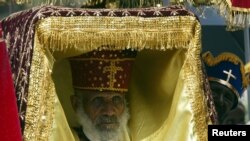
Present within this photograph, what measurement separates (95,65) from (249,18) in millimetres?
662

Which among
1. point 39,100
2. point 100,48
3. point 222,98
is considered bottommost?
point 222,98

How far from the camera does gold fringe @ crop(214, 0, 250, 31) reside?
2.43m

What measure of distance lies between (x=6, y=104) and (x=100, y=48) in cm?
55

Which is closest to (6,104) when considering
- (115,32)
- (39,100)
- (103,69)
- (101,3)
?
(39,100)

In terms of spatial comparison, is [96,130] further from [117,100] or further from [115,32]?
[115,32]

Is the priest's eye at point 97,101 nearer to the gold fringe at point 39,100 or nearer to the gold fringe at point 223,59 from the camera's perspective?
the gold fringe at point 39,100

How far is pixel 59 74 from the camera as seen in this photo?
8.27 feet

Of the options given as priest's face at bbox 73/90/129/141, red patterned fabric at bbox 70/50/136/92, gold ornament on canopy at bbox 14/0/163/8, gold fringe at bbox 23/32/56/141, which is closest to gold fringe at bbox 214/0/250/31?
gold ornament on canopy at bbox 14/0/163/8

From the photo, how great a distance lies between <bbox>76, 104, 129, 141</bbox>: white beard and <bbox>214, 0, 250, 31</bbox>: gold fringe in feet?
1.70

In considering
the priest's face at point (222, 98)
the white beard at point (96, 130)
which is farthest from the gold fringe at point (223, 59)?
the white beard at point (96, 130)

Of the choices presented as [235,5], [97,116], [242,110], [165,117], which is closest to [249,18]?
[235,5]

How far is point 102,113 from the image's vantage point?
2355mm

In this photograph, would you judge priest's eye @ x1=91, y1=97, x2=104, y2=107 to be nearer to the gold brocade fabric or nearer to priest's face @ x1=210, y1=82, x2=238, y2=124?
the gold brocade fabric

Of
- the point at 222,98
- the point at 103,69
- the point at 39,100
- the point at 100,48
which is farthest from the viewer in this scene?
the point at 222,98
